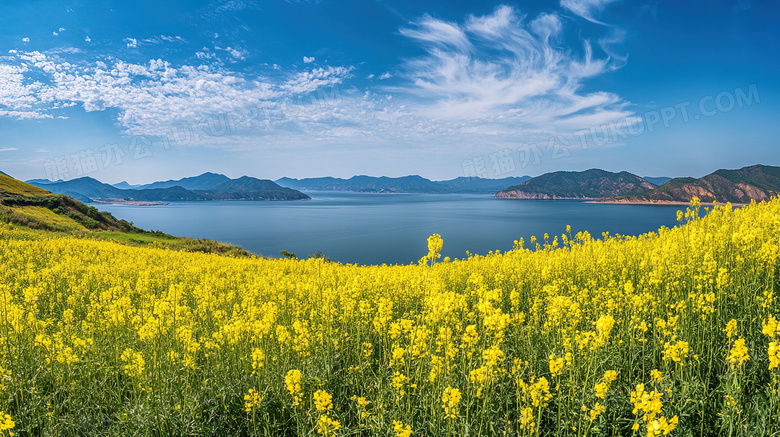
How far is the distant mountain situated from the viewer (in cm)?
14738

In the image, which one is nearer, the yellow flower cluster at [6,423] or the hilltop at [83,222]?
the yellow flower cluster at [6,423]

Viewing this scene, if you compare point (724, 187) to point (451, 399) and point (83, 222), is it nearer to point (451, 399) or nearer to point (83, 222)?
point (451, 399)

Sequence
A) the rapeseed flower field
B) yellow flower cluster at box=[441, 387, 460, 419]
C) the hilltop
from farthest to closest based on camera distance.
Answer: the hilltop → the rapeseed flower field → yellow flower cluster at box=[441, 387, 460, 419]

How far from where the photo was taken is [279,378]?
13.1 ft

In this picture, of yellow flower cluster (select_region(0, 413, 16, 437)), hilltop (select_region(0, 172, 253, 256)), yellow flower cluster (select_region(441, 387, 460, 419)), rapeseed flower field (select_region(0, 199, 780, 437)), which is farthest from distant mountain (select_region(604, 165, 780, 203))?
yellow flower cluster (select_region(0, 413, 16, 437))

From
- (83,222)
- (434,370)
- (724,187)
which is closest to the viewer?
(434,370)

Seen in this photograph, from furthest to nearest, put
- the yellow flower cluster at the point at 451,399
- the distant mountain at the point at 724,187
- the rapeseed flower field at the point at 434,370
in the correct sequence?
the distant mountain at the point at 724,187 → the rapeseed flower field at the point at 434,370 → the yellow flower cluster at the point at 451,399

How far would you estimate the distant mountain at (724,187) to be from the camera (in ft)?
484

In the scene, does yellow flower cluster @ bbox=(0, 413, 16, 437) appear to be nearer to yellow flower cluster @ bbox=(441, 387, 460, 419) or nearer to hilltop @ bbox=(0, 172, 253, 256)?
yellow flower cluster @ bbox=(441, 387, 460, 419)

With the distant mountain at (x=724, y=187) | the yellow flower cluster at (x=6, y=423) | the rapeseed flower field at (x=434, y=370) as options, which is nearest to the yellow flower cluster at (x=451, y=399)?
the rapeseed flower field at (x=434, y=370)

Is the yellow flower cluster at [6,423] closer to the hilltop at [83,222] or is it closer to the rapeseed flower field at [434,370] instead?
the rapeseed flower field at [434,370]

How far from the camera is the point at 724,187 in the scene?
156 m

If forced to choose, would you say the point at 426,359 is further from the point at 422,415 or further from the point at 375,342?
the point at 375,342

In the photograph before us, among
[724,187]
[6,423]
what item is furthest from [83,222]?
[724,187]
